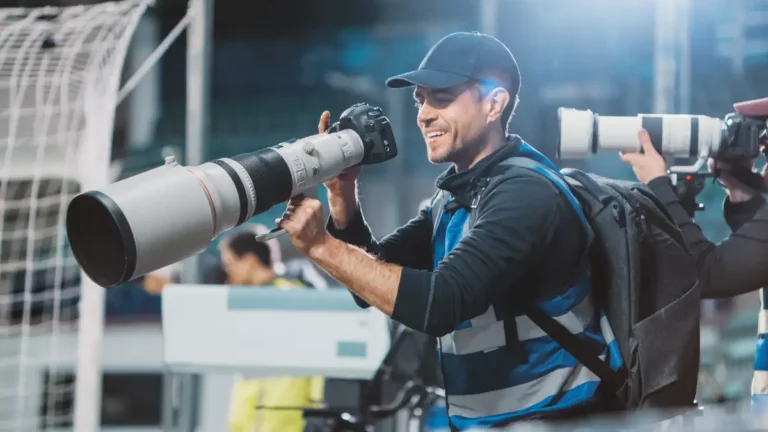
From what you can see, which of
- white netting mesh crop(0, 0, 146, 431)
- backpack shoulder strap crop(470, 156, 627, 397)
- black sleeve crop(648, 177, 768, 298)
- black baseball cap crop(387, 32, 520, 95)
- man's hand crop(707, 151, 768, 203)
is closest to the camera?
backpack shoulder strap crop(470, 156, 627, 397)

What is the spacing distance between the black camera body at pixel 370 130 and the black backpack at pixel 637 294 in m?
0.18

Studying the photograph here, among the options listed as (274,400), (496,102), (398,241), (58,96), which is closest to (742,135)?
(496,102)

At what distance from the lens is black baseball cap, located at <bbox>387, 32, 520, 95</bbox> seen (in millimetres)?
1354

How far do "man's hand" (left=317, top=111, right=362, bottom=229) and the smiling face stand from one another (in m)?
0.13

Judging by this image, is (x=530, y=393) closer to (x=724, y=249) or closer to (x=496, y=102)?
(x=496, y=102)

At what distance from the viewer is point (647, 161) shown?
5.61ft

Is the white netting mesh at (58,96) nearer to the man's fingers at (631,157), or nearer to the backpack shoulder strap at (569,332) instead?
the man's fingers at (631,157)

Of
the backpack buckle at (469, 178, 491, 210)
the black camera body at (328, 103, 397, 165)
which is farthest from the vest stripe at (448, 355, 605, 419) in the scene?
the black camera body at (328, 103, 397, 165)

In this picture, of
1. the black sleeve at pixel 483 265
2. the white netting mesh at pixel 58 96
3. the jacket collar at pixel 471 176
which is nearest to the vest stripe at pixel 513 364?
the black sleeve at pixel 483 265

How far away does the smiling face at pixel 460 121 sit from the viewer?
1.37 meters

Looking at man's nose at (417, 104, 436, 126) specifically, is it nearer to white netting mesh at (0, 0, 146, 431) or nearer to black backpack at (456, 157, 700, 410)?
black backpack at (456, 157, 700, 410)

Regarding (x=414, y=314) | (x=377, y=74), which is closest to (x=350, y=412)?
(x=414, y=314)

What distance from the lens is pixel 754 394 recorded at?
1.69 meters

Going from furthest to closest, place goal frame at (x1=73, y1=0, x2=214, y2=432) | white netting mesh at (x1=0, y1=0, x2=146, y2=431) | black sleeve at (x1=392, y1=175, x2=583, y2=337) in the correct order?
white netting mesh at (x1=0, y1=0, x2=146, y2=431) → goal frame at (x1=73, y1=0, x2=214, y2=432) → black sleeve at (x1=392, y1=175, x2=583, y2=337)
